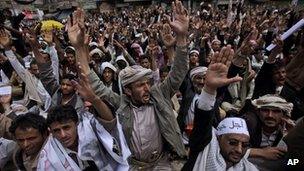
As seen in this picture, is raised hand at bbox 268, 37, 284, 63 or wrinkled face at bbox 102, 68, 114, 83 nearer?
raised hand at bbox 268, 37, 284, 63

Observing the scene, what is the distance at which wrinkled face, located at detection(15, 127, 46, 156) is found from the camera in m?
2.88

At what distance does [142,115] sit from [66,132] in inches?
29.0

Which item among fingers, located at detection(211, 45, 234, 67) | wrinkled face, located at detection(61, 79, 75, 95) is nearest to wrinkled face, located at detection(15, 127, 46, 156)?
fingers, located at detection(211, 45, 234, 67)

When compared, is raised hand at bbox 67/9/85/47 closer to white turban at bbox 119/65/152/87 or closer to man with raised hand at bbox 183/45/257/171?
white turban at bbox 119/65/152/87

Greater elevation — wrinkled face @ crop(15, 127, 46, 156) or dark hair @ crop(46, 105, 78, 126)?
dark hair @ crop(46, 105, 78, 126)

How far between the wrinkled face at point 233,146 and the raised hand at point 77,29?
4.78 ft

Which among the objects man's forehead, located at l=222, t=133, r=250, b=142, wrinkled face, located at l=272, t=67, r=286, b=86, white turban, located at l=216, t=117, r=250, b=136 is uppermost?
white turban, located at l=216, t=117, r=250, b=136

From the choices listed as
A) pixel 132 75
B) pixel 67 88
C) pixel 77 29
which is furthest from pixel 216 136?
pixel 67 88

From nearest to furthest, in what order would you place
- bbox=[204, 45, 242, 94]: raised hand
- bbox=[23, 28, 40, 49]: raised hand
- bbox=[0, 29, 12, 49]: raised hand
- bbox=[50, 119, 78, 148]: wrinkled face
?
bbox=[204, 45, 242, 94]: raised hand, bbox=[50, 119, 78, 148]: wrinkled face, bbox=[23, 28, 40, 49]: raised hand, bbox=[0, 29, 12, 49]: raised hand

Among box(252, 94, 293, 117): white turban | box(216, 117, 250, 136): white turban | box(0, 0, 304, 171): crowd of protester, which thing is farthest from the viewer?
box(252, 94, 293, 117): white turban

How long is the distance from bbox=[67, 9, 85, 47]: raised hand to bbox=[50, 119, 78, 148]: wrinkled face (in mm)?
821

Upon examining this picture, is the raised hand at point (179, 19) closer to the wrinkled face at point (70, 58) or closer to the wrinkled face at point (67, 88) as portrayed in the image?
the wrinkled face at point (67, 88)

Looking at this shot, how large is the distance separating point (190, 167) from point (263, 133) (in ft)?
2.95

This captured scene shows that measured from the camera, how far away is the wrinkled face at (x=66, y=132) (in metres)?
2.78
